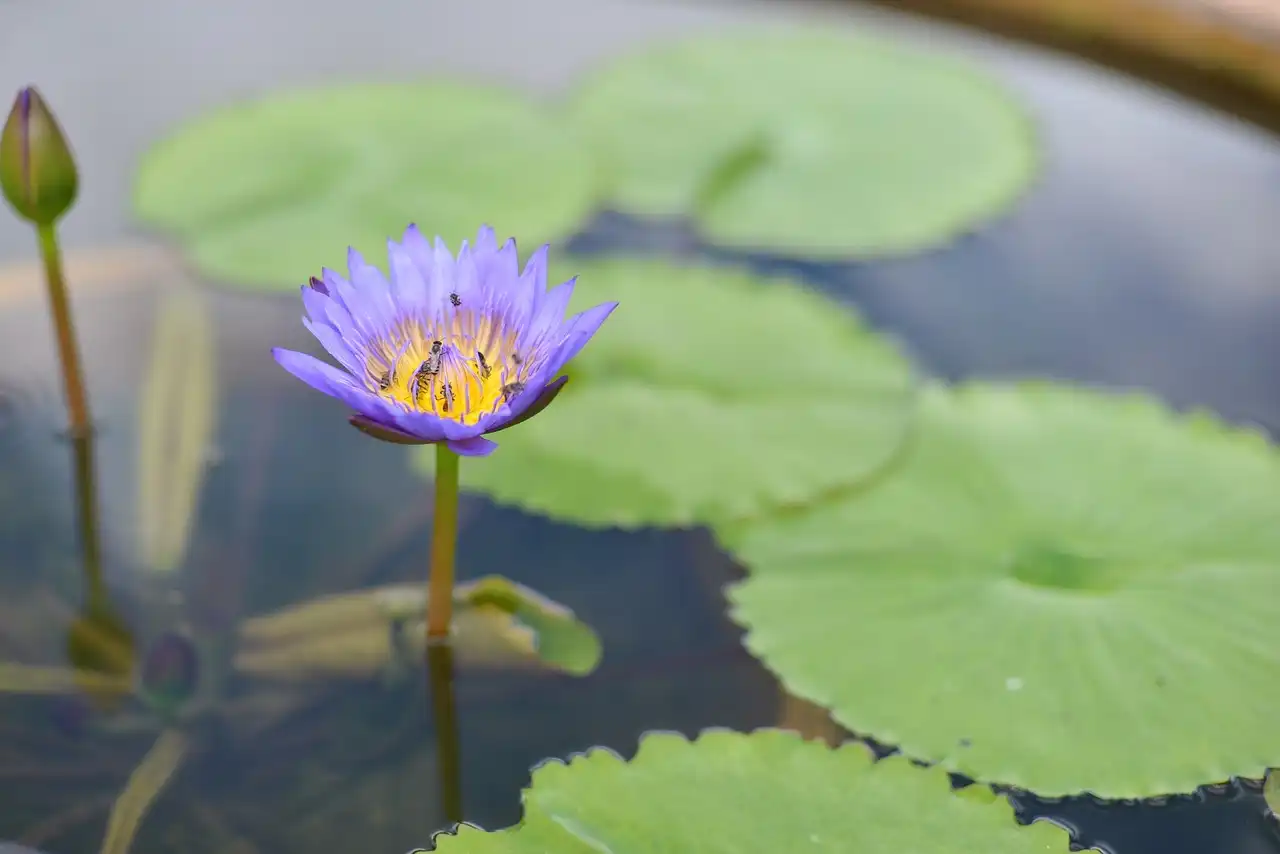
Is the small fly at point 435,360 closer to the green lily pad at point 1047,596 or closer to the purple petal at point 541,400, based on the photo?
the purple petal at point 541,400

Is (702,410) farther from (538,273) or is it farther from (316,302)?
(316,302)

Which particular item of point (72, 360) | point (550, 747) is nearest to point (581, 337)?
point (550, 747)

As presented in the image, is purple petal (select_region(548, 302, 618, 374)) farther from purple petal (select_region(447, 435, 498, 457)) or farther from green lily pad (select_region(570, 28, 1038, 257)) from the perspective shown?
green lily pad (select_region(570, 28, 1038, 257))

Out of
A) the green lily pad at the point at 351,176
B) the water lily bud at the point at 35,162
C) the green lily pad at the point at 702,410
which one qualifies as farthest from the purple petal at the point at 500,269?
the green lily pad at the point at 351,176

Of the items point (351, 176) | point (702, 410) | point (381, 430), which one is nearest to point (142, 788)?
point (381, 430)

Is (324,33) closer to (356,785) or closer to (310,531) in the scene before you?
(310,531)

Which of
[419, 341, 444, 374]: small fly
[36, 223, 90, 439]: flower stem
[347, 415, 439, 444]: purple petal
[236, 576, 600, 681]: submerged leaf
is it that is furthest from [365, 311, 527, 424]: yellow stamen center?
[36, 223, 90, 439]: flower stem
